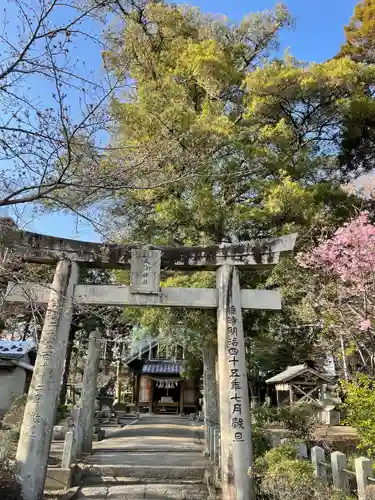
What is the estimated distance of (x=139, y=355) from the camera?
30500 mm

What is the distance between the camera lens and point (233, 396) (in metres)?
7.15

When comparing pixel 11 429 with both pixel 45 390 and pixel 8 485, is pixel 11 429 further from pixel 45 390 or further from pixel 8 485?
pixel 8 485

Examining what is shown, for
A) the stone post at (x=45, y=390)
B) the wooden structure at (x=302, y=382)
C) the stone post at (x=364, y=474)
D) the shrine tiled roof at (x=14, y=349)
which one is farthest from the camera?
the shrine tiled roof at (x=14, y=349)

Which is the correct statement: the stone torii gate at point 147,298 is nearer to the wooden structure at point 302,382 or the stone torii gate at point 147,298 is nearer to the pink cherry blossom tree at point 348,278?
the pink cherry blossom tree at point 348,278

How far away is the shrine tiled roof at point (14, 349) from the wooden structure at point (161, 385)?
28.1ft

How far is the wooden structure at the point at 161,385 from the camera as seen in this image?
2962cm

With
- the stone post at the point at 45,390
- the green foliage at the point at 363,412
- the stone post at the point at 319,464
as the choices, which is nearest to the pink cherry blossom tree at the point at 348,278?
the green foliage at the point at 363,412

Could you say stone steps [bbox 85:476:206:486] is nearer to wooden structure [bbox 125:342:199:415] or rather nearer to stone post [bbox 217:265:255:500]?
stone post [bbox 217:265:255:500]

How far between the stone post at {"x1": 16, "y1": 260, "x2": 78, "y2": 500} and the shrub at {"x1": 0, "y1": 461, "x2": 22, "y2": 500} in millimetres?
103

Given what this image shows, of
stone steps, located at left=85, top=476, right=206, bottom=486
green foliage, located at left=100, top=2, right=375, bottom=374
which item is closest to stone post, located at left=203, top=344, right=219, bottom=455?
green foliage, located at left=100, top=2, right=375, bottom=374

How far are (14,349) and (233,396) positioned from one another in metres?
20.1

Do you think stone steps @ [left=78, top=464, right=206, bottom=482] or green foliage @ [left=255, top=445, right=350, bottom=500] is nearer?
green foliage @ [left=255, top=445, right=350, bottom=500]

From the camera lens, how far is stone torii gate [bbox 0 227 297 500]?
22.4 ft

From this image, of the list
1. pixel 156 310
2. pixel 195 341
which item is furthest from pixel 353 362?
pixel 156 310
